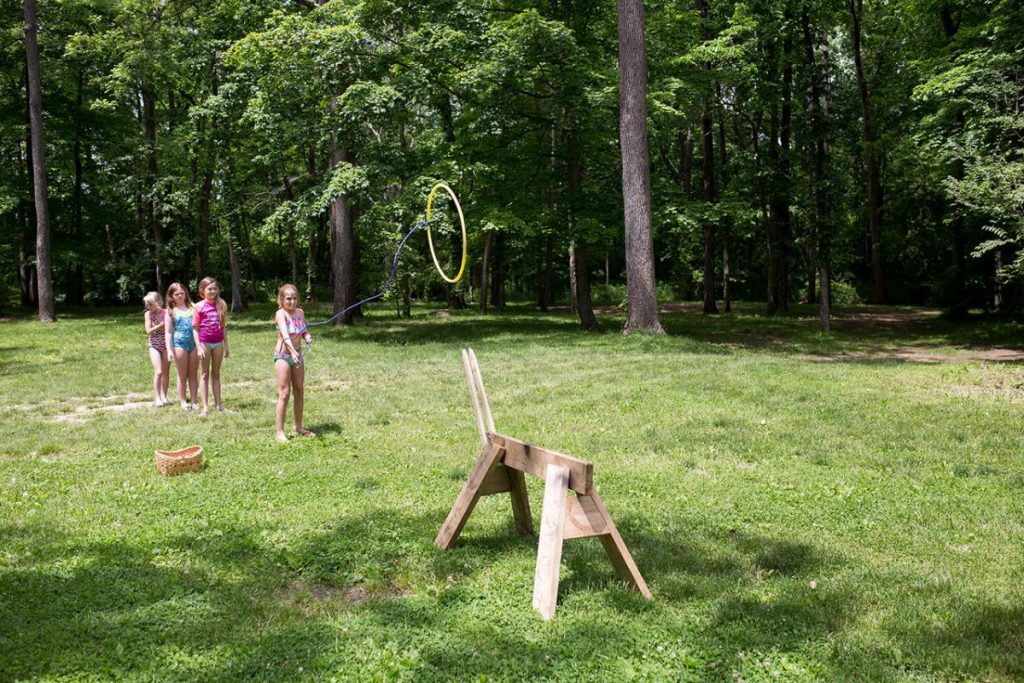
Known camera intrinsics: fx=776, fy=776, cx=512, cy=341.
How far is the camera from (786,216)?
27812 mm

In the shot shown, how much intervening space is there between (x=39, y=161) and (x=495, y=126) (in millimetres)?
16440

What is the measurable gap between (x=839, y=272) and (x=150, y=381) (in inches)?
1456

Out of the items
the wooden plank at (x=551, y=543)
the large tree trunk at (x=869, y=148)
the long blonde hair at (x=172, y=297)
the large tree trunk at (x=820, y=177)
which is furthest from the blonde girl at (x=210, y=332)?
the large tree trunk at (x=869, y=148)

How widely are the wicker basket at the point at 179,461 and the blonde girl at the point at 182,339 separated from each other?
3.52m

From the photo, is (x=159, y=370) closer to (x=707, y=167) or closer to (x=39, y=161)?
(x=39, y=161)

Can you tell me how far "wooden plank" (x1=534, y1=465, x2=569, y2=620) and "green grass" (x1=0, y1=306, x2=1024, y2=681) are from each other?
0.12 m

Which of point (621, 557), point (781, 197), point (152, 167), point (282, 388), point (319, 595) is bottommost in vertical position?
point (319, 595)

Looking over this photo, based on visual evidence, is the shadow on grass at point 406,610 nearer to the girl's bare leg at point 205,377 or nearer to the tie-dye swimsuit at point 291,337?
the tie-dye swimsuit at point 291,337

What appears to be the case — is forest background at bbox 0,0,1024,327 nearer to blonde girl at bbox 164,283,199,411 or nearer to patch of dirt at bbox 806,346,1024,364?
patch of dirt at bbox 806,346,1024,364

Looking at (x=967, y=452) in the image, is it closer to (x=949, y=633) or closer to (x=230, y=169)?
(x=949, y=633)

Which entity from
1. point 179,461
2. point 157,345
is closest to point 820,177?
point 157,345

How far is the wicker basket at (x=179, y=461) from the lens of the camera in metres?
7.82

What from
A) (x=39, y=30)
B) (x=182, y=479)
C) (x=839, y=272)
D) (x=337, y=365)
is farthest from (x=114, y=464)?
(x=839, y=272)

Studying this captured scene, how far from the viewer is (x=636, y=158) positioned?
1845cm
